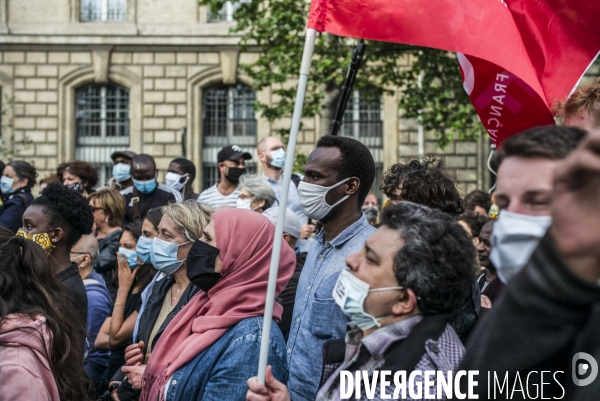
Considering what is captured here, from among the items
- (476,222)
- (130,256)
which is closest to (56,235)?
(130,256)

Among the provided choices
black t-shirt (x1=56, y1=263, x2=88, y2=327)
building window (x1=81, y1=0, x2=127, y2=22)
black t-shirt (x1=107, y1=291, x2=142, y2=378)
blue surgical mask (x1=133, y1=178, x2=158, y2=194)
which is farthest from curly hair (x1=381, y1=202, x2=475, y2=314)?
building window (x1=81, y1=0, x2=127, y2=22)

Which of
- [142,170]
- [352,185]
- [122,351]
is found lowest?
[122,351]

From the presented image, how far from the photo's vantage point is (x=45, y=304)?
364 cm

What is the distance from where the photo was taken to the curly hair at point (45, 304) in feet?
11.5

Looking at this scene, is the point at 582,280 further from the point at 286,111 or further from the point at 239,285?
the point at 286,111

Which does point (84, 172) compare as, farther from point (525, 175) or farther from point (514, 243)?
point (514, 243)

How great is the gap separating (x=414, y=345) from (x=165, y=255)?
230 centimetres

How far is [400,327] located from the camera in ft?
8.81

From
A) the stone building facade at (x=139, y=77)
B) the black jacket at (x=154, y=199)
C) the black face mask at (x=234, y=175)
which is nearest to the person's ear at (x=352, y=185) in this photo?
the black jacket at (x=154, y=199)

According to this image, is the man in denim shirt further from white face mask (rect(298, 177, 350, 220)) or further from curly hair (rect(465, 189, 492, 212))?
curly hair (rect(465, 189, 492, 212))

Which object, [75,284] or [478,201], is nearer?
[75,284]

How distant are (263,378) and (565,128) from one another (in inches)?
59.4

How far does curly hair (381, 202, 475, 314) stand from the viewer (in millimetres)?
2689

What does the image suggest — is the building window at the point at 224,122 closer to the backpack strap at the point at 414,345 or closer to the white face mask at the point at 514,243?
the backpack strap at the point at 414,345
